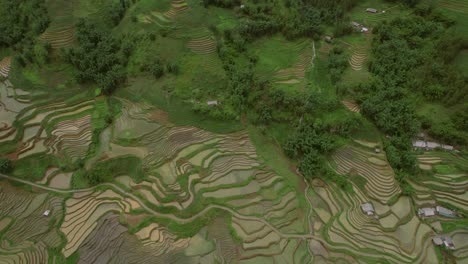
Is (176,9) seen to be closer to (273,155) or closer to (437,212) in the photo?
(273,155)

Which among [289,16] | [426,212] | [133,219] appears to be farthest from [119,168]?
[289,16]

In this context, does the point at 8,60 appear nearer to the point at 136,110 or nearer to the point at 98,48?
the point at 98,48

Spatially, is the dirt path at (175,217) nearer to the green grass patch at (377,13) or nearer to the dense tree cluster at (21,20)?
the dense tree cluster at (21,20)

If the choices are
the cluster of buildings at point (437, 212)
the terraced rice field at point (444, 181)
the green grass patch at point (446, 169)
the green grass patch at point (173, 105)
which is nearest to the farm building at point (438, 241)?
the cluster of buildings at point (437, 212)

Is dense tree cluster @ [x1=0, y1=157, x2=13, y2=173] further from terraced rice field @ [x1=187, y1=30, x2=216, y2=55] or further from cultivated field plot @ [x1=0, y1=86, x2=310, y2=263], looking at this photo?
terraced rice field @ [x1=187, y1=30, x2=216, y2=55]

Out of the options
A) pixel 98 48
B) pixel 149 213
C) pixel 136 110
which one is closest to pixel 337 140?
pixel 149 213

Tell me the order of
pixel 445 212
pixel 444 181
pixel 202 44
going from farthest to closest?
pixel 202 44, pixel 444 181, pixel 445 212
